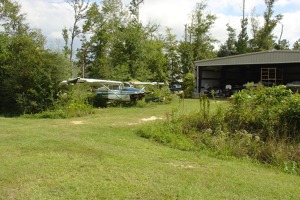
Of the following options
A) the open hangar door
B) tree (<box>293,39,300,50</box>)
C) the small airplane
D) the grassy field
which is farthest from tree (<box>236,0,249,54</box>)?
the grassy field

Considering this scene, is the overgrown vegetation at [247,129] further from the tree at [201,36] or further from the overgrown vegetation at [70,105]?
the tree at [201,36]

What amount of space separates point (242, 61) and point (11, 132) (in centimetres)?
1816

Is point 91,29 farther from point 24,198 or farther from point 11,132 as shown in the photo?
point 24,198

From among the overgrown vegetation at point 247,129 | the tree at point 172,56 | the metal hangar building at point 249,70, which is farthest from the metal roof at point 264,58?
the overgrown vegetation at point 247,129

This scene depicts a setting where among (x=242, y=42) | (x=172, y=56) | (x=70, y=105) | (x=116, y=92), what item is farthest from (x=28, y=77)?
(x=242, y=42)

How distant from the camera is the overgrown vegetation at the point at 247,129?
241 inches

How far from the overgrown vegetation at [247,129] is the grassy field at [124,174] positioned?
52 centimetres

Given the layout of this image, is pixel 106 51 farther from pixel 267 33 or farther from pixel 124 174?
pixel 124 174

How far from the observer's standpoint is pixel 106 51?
34406 millimetres

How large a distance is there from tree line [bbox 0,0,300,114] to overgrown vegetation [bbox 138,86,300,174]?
7288 millimetres

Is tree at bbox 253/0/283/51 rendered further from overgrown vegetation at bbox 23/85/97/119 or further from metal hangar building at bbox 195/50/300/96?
overgrown vegetation at bbox 23/85/97/119

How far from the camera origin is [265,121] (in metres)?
7.03

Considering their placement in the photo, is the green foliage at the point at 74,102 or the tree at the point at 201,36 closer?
the green foliage at the point at 74,102

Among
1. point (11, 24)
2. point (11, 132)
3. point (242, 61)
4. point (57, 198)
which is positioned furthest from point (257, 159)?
point (11, 24)
